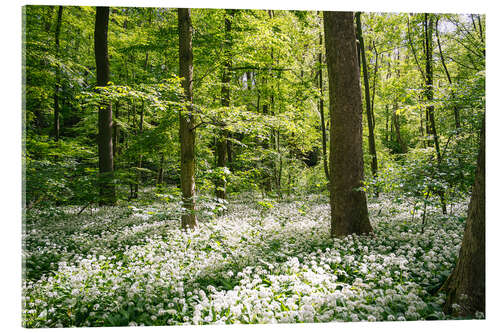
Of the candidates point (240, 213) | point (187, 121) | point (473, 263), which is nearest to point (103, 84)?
point (187, 121)

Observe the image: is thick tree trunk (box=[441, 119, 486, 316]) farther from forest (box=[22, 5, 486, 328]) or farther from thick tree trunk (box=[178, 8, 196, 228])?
thick tree trunk (box=[178, 8, 196, 228])

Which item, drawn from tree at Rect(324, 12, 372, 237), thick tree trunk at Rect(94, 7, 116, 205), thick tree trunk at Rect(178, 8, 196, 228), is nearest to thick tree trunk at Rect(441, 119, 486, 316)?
tree at Rect(324, 12, 372, 237)

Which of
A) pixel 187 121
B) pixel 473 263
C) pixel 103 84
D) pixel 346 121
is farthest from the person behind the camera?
pixel 103 84

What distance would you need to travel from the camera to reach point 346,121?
409cm

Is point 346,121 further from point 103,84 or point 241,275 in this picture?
point 103,84

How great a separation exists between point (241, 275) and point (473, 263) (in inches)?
89.7

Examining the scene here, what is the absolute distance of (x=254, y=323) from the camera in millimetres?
2486

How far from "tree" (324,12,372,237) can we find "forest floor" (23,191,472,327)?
43 centimetres

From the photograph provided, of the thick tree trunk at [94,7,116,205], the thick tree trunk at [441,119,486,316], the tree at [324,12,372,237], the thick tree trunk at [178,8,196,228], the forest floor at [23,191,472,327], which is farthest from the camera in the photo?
the thick tree trunk at [94,7,116,205]

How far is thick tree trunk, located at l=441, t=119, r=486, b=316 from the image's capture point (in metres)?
2.34

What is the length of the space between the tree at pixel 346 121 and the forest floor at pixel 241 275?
1.39ft

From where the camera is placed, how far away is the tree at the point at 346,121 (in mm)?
4074

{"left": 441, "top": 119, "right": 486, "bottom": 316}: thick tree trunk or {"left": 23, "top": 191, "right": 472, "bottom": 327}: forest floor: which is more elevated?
{"left": 441, "top": 119, "right": 486, "bottom": 316}: thick tree trunk

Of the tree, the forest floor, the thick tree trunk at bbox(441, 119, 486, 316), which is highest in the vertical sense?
the tree
